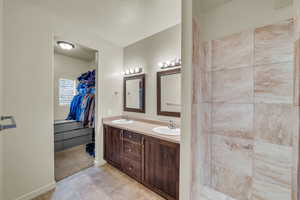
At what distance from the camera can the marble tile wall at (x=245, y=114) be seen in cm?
88

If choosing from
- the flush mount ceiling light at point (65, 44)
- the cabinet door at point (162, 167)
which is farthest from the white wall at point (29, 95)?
the cabinet door at point (162, 167)

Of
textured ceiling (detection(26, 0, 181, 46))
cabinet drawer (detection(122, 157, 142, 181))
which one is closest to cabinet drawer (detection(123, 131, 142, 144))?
cabinet drawer (detection(122, 157, 142, 181))

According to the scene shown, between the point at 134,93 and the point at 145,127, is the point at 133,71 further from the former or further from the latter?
the point at 145,127

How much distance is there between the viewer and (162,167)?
1596 millimetres

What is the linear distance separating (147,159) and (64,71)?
3.61m

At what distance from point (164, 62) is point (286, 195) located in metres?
2.05

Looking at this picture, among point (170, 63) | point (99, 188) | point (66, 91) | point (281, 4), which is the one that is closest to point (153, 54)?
point (170, 63)

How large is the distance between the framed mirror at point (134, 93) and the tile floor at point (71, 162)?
1.45 m

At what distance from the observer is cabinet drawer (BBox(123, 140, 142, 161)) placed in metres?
1.88

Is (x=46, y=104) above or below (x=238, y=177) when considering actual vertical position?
above

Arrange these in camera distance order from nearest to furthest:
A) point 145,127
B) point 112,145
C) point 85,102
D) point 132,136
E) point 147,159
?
point 147,159
point 132,136
point 145,127
point 112,145
point 85,102

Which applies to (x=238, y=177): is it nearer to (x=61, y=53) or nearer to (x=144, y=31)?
(x=144, y=31)

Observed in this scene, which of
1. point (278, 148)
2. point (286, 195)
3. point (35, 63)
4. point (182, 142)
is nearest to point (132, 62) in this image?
point (35, 63)

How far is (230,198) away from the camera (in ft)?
3.55
